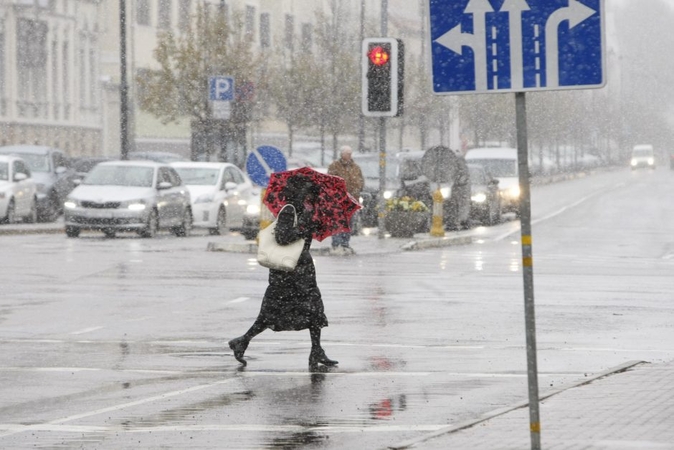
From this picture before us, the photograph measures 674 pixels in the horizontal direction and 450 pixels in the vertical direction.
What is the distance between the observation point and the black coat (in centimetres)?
1392

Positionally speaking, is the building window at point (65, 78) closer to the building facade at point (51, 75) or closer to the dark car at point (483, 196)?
the building facade at point (51, 75)

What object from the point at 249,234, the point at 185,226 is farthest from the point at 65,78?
the point at 249,234

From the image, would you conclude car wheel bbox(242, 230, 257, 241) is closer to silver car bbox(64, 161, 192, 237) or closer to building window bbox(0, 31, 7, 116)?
silver car bbox(64, 161, 192, 237)

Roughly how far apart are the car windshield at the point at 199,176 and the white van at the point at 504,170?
11.6m

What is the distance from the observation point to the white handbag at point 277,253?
13695mm

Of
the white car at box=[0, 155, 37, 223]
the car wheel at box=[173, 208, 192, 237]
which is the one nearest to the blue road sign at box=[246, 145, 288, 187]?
the car wheel at box=[173, 208, 192, 237]

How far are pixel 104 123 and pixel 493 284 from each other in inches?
1970

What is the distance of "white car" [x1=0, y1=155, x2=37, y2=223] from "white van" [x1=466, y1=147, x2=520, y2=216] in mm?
13686

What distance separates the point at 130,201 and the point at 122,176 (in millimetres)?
1560

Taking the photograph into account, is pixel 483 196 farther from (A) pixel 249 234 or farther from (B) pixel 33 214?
(B) pixel 33 214

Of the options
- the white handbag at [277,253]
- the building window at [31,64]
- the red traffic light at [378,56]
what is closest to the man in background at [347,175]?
the red traffic light at [378,56]

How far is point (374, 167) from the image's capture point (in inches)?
1614

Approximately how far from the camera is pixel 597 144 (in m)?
167

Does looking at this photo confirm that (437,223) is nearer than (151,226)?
No
